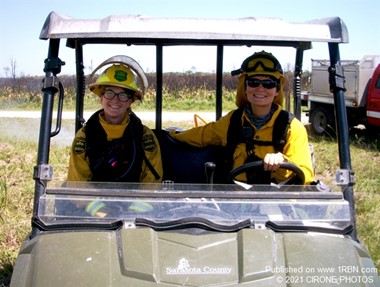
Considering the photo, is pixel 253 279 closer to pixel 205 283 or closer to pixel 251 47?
pixel 205 283

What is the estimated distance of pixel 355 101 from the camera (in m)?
9.52

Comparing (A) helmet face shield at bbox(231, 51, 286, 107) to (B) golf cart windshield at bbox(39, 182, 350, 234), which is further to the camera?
(A) helmet face shield at bbox(231, 51, 286, 107)

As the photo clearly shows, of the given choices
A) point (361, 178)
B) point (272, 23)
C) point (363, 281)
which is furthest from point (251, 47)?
point (361, 178)

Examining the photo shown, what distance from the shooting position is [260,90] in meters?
2.79

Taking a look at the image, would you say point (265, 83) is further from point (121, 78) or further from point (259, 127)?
point (121, 78)

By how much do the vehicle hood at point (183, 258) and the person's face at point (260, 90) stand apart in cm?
103

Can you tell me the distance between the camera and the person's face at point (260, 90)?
9.14 ft

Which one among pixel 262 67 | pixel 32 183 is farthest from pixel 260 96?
pixel 32 183

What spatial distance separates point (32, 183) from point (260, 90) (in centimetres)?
349

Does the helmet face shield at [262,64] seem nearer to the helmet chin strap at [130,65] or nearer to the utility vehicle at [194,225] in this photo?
the utility vehicle at [194,225]

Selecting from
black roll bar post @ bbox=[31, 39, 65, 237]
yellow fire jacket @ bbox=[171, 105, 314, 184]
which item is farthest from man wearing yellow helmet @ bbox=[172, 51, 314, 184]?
black roll bar post @ bbox=[31, 39, 65, 237]

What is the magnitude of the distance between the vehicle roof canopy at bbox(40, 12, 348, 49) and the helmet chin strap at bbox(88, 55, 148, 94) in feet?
2.35

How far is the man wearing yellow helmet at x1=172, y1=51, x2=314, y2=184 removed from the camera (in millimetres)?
2703

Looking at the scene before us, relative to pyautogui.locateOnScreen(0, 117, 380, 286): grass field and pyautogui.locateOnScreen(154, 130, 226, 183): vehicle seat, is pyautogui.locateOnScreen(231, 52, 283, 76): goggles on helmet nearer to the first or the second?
pyautogui.locateOnScreen(154, 130, 226, 183): vehicle seat
